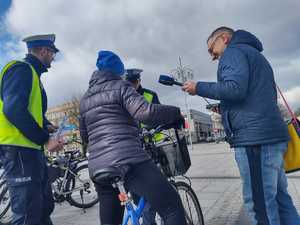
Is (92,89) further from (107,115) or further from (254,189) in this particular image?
(254,189)

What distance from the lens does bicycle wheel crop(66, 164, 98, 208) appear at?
5.50m

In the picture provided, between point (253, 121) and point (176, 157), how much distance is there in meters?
0.70

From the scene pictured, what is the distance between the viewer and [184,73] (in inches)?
1081

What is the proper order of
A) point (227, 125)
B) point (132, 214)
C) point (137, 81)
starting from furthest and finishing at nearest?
point (137, 81), point (227, 125), point (132, 214)

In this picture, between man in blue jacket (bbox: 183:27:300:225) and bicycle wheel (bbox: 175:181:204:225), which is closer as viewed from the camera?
man in blue jacket (bbox: 183:27:300:225)

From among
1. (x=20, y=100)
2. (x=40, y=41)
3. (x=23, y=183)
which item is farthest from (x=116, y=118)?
(x=40, y=41)

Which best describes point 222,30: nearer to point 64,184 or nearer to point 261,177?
point 261,177

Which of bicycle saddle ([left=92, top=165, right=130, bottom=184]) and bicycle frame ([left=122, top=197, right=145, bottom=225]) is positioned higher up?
bicycle saddle ([left=92, top=165, right=130, bottom=184])

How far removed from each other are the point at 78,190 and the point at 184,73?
22.7 metres

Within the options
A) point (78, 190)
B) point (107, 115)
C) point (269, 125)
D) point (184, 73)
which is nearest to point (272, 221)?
point (269, 125)

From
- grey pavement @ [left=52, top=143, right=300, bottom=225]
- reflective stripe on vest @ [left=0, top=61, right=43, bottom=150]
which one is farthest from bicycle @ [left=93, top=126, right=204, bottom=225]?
grey pavement @ [left=52, top=143, right=300, bottom=225]

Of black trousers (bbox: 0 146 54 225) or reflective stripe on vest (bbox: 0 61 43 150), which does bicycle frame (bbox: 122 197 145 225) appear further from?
reflective stripe on vest (bbox: 0 61 43 150)

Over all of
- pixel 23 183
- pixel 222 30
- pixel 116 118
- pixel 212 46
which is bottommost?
pixel 23 183

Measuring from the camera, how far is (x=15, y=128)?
9.32 feet
